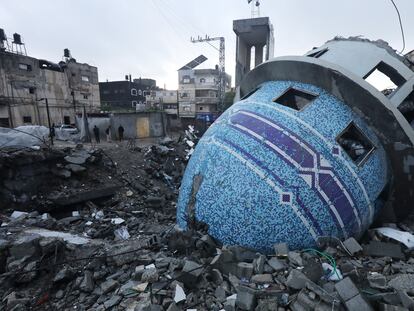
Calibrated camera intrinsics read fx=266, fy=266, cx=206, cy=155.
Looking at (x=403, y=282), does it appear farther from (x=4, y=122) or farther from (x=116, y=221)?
(x=4, y=122)

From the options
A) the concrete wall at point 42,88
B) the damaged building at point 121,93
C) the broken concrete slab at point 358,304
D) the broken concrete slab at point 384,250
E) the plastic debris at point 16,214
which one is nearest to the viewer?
the broken concrete slab at point 358,304

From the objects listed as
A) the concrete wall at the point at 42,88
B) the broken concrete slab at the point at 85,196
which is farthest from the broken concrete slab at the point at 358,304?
the concrete wall at the point at 42,88

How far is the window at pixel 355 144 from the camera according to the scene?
4617 mm

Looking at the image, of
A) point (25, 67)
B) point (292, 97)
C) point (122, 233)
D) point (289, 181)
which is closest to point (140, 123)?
point (25, 67)

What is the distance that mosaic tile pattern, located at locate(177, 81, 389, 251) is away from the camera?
425 cm

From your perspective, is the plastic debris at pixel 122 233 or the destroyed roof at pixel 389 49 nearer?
the destroyed roof at pixel 389 49

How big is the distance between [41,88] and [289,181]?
3475 cm

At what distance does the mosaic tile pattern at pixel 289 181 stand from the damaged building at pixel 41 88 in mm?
23390

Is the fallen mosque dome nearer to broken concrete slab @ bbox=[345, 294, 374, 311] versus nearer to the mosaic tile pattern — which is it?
Answer: the mosaic tile pattern

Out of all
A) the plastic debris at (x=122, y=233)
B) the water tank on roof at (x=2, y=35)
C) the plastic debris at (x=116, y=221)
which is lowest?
the plastic debris at (x=116, y=221)

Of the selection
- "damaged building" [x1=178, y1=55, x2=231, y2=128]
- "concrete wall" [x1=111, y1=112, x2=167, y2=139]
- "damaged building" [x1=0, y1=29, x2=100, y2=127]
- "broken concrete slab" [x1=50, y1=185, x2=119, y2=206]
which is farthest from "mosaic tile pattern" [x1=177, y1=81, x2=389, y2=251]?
"damaged building" [x1=178, y1=55, x2=231, y2=128]

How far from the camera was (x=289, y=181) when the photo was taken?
423 cm

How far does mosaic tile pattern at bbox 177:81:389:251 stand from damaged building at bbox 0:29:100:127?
23390 millimetres

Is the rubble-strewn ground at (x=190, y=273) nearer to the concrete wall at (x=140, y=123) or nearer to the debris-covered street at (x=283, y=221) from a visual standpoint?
the debris-covered street at (x=283, y=221)
